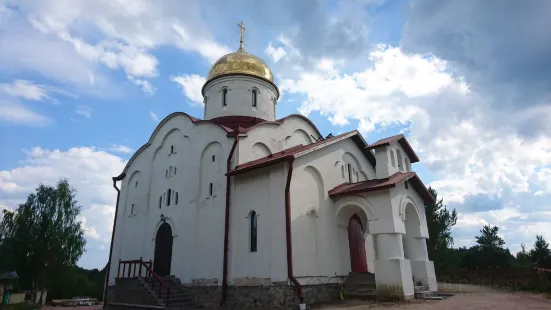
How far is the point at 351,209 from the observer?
13.5 metres

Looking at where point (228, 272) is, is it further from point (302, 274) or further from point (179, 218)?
point (179, 218)

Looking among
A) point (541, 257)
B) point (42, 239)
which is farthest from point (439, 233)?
point (42, 239)

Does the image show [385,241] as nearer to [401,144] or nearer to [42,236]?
[401,144]

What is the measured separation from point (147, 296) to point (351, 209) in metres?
8.13

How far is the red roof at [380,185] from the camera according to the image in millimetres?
11976

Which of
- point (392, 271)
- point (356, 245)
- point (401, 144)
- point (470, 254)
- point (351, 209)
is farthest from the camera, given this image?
point (470, 254)

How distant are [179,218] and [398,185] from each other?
879 centimetres

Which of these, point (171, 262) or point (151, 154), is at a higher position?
point (151, 154)

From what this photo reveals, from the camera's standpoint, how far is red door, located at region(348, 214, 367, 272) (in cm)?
1373

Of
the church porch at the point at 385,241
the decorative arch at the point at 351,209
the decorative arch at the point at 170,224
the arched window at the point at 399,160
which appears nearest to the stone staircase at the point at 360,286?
the church porch at the point at 385,241

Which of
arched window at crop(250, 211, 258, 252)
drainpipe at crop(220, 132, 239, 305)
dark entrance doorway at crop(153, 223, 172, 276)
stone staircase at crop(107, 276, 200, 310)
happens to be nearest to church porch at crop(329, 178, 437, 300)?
arched window at crop(250, 211, 258, 252)

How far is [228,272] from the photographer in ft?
40.2

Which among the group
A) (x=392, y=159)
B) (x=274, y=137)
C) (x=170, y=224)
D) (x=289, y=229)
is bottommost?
(x=289, y=229)

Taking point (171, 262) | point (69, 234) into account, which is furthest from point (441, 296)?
point (69, 234)
